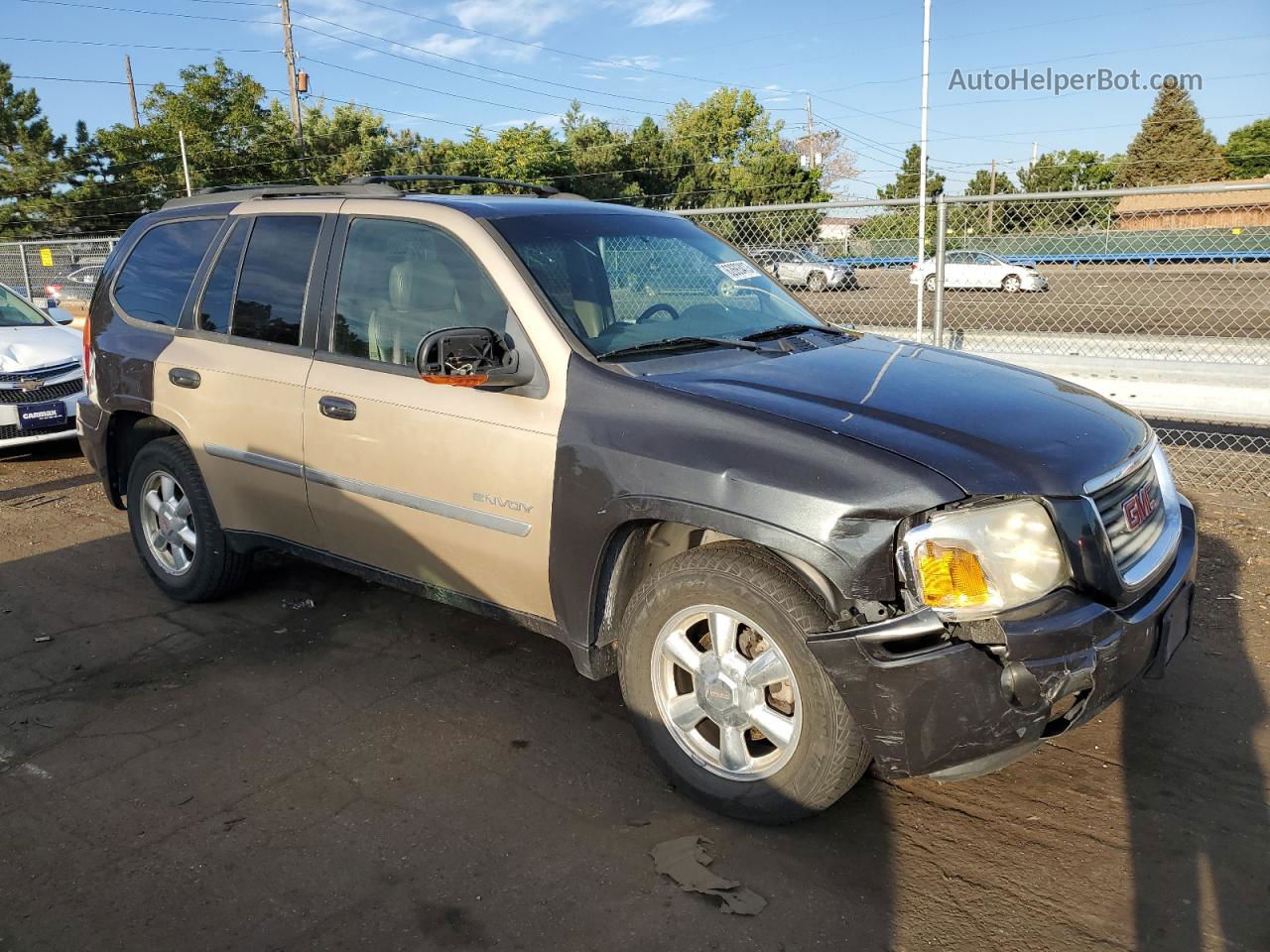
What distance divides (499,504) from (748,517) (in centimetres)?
104

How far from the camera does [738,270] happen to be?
446 cm

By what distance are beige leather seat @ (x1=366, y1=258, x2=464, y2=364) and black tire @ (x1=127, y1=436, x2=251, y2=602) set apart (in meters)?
1.42

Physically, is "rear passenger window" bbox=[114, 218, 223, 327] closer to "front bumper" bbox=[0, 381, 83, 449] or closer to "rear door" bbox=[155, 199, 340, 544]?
"rear door" bbox=[155, 199, 340, 544]

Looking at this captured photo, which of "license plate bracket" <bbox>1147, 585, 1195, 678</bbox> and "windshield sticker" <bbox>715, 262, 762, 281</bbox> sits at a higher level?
"windshield sticker" <bbox>715, 262, 762, 281</bbox>

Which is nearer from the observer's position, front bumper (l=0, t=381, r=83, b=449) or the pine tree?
front bumper (l=0, t=381, r=83, b=449)

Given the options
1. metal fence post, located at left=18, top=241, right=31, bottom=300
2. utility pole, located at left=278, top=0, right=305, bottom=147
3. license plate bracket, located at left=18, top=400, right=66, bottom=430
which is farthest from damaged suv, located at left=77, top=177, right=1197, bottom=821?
utility pole, located at left=278, top=0, right=305, bottom=147

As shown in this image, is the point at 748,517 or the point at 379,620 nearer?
the point at 748,517

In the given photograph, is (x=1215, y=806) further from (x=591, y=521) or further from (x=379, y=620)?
(x=379, y=620)

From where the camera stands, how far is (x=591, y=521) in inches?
128

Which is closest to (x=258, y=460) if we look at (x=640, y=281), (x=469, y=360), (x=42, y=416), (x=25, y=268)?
(x=469, y=360)

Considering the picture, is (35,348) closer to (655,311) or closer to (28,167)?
(655,311)

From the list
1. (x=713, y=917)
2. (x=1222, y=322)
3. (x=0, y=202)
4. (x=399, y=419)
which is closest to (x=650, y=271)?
(x=399, y=419)

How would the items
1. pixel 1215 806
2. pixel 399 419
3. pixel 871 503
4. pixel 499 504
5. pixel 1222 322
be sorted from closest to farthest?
pixel 871 503 < pixel 1215 806 < pixel 499 504 < pixel 399 419 < pixel 1222 322

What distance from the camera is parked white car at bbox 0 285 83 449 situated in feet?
26.3
